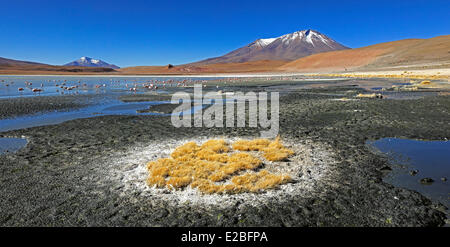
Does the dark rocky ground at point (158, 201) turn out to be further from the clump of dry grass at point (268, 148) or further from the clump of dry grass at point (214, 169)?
the clump of dry grass at point (268, 148)

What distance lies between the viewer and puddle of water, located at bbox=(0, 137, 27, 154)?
9.44 metres

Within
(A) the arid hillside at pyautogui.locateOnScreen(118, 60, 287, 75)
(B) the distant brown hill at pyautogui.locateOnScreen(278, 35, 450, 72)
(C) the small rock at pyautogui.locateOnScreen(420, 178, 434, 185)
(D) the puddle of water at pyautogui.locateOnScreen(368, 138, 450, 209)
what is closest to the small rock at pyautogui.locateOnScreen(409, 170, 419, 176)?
(D) the puddle of water at pyautogui.locateOnScreen(368, 138, 450, 209)

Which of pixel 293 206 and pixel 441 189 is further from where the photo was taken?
pixel 441 189

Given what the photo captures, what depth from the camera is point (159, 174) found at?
22.8ft

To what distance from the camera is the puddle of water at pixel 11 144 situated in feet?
31.0

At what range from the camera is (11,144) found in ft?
33.8

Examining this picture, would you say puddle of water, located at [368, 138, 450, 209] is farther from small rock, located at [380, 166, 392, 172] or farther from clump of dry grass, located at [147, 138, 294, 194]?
clump of dry grass, located at [147, 138, 294, 194]

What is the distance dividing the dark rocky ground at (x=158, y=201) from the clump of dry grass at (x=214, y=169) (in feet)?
2.38

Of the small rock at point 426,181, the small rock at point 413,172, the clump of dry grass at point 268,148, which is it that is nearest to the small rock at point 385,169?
the small rock at point 413,172

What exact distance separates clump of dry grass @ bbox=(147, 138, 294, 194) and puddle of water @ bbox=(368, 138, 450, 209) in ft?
9.72
